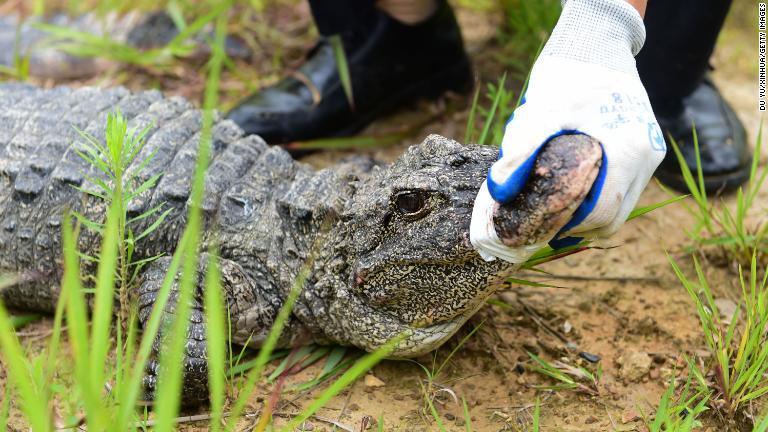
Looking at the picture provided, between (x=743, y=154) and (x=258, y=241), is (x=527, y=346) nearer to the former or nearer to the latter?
(x=258, y=241)

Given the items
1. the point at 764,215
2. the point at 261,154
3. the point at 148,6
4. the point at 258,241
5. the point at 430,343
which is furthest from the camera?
the point at 148,6

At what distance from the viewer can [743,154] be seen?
364cm

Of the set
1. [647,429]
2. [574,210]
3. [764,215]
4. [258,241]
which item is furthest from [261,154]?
[764,215]

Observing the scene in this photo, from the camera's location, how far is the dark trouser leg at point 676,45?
3340 mm

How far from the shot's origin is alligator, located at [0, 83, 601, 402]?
2.26m

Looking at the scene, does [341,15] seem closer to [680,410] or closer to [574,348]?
[574,348]

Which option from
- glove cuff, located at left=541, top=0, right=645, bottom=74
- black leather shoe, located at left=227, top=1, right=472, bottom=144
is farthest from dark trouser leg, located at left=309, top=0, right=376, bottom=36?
glove cuff, located at left=541, top=0, right=645, bottom=74

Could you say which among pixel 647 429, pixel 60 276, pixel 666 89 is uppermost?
pixel 60 276

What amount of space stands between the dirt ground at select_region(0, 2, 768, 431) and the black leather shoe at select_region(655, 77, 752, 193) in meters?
0.14

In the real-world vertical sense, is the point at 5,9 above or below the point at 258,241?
above

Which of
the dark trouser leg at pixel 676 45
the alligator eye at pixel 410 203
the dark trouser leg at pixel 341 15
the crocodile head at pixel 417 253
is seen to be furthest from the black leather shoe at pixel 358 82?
the alligator eye at pixel 410 203

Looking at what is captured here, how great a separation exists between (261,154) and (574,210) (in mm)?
1425

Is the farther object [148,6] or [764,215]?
[148,6]

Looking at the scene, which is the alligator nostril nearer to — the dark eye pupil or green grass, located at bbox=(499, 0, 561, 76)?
the dark eye pupil
